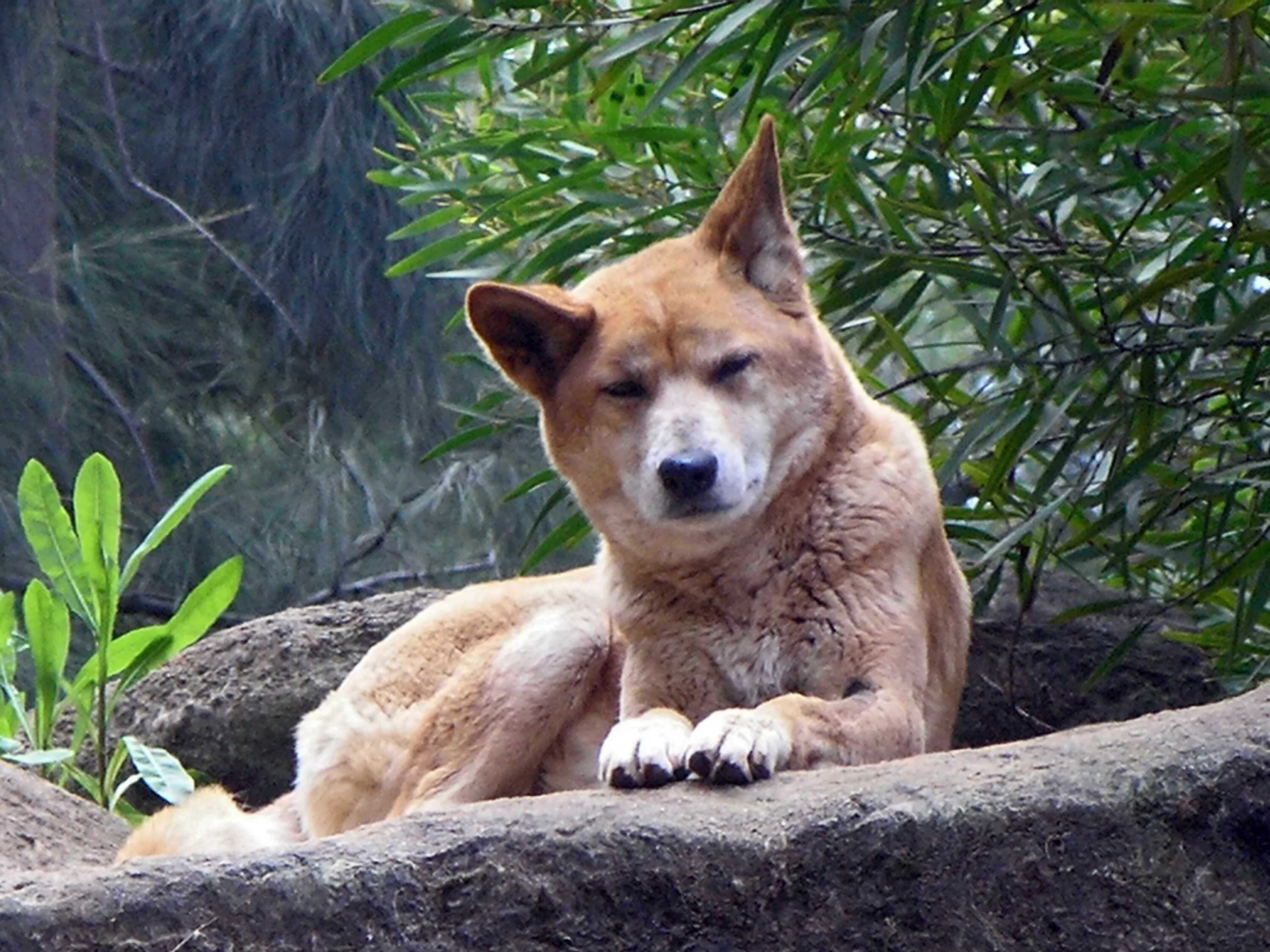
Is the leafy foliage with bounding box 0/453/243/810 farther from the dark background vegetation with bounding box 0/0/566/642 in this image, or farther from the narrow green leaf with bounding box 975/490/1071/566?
the narrow green leaf with bounding box 975/490/1071/566

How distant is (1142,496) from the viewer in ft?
12.2

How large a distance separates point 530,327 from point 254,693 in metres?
1.92

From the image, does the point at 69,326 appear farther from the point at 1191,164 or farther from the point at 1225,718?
the point at 1225,718

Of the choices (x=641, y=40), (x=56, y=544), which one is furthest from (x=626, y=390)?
(x=56, y=544)

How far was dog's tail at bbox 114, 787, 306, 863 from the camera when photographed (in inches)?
111

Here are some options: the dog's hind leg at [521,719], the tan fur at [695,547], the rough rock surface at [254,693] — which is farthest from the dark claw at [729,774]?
the rough rock surface at [254,693]

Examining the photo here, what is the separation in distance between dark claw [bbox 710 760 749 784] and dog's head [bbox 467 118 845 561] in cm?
72

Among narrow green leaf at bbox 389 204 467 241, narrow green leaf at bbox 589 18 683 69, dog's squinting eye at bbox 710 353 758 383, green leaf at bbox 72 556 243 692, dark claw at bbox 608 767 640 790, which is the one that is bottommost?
green leaf at bbox 72 556 243 692

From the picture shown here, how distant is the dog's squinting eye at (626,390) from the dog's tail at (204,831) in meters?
0.97

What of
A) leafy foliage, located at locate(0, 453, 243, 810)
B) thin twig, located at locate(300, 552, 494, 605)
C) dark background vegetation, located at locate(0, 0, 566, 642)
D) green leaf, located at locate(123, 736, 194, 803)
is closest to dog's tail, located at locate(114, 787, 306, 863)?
green leaf, located at locate(123, 736, 194, 803)

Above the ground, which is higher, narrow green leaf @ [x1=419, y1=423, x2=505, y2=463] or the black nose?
the black nose

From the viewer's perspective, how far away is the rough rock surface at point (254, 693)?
4609mm

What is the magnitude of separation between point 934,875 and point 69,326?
13.7ft

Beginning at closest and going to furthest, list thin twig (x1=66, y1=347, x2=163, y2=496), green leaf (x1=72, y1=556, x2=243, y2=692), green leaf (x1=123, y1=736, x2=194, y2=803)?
green leaf (x1=123, y1=736, x2=194, y2=803) < green leaf (x1=72, y1=556, x2=243, y2=692) < thin twig (x1=66, y1=347, x2=163, y2=496)
